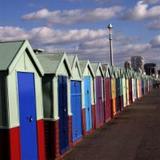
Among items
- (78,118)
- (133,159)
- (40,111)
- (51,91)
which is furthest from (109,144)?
(40,111)

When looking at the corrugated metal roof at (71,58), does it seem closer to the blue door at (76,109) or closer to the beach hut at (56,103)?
the blue door at (76,109)

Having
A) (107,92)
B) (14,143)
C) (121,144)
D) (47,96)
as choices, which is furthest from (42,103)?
(107,92)

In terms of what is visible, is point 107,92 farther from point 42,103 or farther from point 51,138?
point 42,103

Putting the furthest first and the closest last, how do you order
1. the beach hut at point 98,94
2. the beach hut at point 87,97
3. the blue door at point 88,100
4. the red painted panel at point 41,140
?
the beach hut at point 98,94, the blue door at point 88,100, the beach hut at point 87,97, the red painted panel at point 41,140

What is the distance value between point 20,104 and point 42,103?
6.67ft

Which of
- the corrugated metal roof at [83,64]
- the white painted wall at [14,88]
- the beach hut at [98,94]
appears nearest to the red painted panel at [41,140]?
the white painted wall at [14,88]

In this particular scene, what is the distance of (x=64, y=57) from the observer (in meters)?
16.6

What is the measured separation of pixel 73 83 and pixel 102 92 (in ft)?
26.9

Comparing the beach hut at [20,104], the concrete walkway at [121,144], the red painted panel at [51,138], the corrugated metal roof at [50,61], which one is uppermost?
the corrugated metal roof at [50,61]

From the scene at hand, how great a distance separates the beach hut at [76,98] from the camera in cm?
1873

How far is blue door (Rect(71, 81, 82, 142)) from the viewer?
1872 centimetres

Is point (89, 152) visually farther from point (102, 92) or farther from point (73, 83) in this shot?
point (102, 92)

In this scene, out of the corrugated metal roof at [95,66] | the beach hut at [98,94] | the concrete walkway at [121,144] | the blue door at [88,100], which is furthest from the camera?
the corrugated metal roof at [95,66]

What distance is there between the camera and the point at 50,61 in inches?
631
